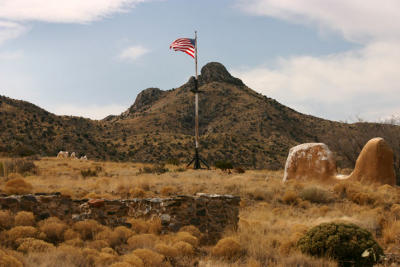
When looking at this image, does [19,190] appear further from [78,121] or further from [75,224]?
[78,121]

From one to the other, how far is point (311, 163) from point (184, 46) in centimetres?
1213

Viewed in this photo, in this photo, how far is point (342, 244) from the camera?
9.51m

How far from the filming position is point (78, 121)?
68562 mm

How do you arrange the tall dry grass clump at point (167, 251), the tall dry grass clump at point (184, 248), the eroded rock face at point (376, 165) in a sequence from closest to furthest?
the tall dry grass clump at point (167, 251), the tall dry grass clump at point (184, 248), the eroded rock face at point (376, 165)

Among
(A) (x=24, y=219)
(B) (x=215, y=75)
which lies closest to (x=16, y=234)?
(A) (x=24, y=219)

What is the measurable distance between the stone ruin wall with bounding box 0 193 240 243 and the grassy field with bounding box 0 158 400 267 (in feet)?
1.37

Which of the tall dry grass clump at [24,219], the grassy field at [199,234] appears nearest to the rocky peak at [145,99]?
the grassy field at [199,234]

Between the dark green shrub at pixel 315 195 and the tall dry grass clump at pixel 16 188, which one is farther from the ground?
the tall dry grass clump at pixel 16 188

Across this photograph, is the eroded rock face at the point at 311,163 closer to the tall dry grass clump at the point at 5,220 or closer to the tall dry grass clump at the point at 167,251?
the tall dry grass clump at the point at 167,251

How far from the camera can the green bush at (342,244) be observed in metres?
9.37

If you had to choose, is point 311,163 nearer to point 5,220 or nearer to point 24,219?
point 24,219

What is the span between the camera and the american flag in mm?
27681

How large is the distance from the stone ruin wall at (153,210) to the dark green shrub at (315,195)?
7992 mm

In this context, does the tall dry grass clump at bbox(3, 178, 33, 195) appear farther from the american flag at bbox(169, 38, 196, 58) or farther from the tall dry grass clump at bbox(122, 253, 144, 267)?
the american flag at bbox(169, 38, 196, 58)
